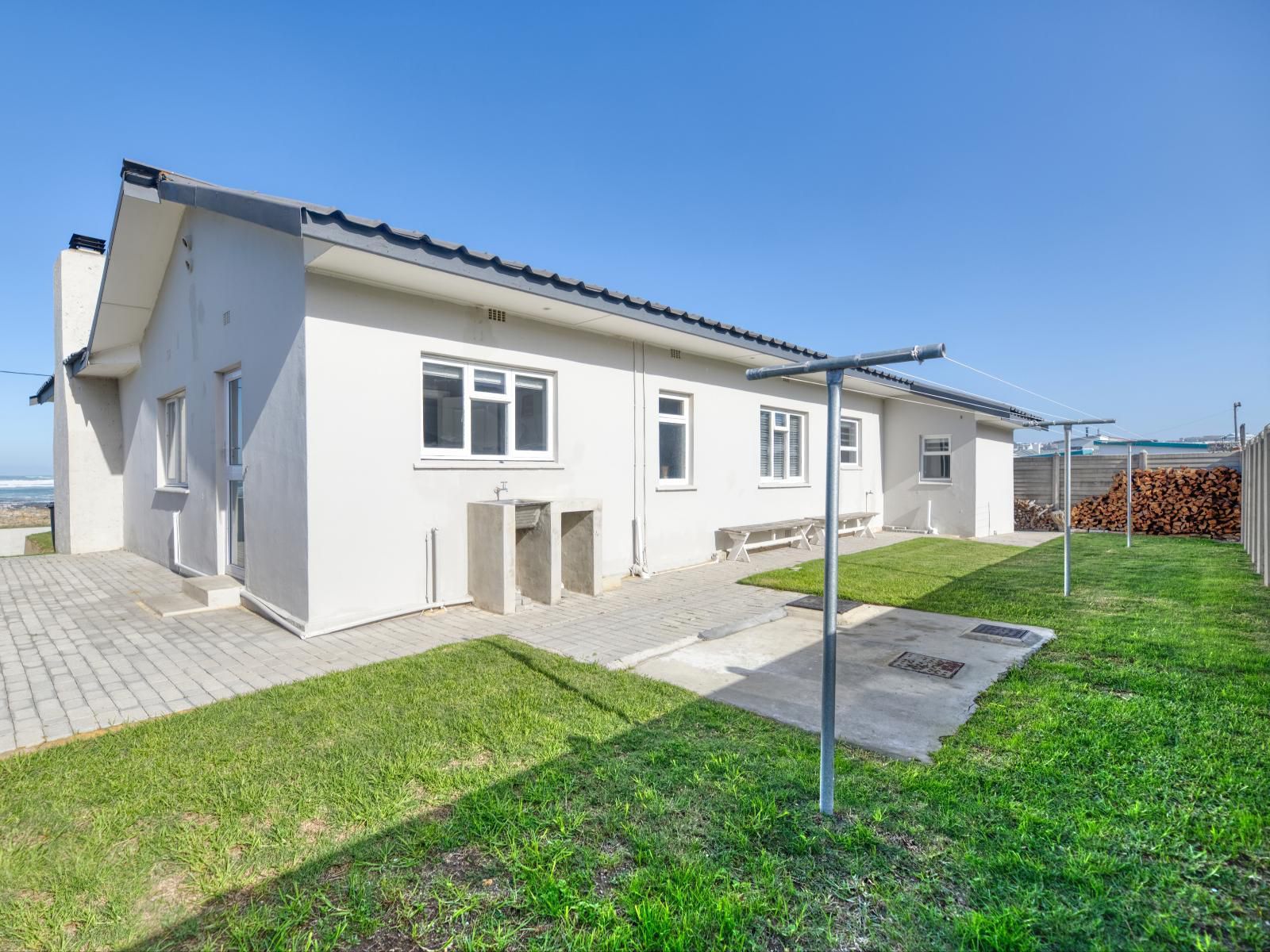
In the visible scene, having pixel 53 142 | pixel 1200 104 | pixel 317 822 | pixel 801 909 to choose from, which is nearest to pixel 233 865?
pixel 317 822

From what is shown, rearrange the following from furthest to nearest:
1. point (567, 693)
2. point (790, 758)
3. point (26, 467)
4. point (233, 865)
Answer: point (26, 467)
point (567, 693)
point (790, 758)
point (233, 865)

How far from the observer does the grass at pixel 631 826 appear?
1.89 metres

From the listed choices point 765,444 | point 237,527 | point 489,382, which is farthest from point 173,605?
point 765,444

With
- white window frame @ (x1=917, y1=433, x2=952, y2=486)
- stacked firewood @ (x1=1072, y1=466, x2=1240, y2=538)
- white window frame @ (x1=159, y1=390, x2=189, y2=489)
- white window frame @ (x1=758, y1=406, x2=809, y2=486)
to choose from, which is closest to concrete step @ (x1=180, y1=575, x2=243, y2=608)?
white window frame @ (x1=159, y1=390, x2=189, y2=489)

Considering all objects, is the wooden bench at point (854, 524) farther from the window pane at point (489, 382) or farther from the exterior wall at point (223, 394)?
the exterior wall at point (223, 394)

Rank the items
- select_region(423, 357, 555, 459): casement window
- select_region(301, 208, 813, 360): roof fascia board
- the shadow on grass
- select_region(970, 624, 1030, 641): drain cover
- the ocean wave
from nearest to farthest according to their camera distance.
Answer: the shadow on grass → select_region(301, 208, 813, 360): roof fascia board → select_region(970, 624, 1030, 641): drain cover → select_region(423, 357, 555, 459): casement window → the ocean wave

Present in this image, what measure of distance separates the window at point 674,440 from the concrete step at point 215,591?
218 inches

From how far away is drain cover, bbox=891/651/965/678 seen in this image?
14.3ft

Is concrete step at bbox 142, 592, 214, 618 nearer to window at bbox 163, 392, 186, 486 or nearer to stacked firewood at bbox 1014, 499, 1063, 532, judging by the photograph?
window at bbox 163, 392, 186, 486

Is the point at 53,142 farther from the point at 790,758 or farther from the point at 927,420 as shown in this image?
the point at 927,420

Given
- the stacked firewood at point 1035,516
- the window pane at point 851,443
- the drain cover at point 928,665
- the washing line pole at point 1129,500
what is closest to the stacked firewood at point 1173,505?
the washing line pole at point 1129,500

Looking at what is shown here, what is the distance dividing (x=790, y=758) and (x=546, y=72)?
11.5m

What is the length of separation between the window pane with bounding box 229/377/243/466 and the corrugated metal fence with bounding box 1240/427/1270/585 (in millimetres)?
12253

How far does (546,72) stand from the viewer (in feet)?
34.3
